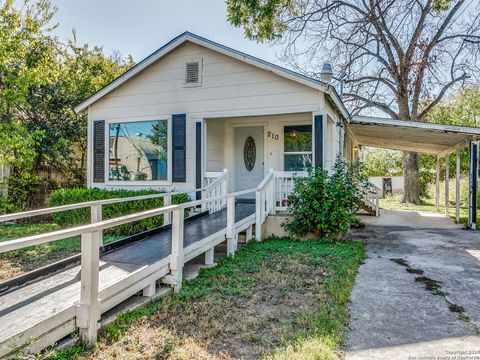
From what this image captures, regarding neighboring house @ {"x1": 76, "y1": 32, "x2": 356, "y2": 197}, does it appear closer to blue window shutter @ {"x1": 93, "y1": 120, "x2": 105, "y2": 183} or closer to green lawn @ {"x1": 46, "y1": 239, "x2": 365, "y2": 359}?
blue window shutter @ {"x1": 93, "y1": 120, "x2": 105, "y2": 183}

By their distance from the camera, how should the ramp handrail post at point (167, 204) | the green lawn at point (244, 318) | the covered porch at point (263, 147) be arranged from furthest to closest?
the covered porch at point (263, 147) → the ramp handrail post at point (167, 204) → the green lawn at point (244, 318)

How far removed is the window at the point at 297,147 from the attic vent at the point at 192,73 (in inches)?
101

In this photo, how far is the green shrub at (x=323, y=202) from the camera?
7.05m

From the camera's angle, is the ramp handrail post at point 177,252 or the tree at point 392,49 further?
the tree at point 392,49

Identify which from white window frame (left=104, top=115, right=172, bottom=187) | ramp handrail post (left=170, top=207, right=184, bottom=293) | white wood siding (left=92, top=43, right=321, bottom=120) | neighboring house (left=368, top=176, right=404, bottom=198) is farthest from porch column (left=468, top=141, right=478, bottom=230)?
neighboring house (left=368, top=176, right=404, bottom=198)

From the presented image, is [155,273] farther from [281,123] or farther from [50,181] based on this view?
[50,181]

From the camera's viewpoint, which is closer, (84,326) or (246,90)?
(84,326)

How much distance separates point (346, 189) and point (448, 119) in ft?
61.1

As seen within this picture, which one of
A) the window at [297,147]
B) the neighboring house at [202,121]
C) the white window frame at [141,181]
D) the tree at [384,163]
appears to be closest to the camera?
the neighboring house at [202,121]

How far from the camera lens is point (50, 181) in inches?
481

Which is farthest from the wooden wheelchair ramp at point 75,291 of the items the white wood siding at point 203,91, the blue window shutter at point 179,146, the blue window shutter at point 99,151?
the blue window shutter at point 99,151

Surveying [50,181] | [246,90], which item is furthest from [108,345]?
[50,181]

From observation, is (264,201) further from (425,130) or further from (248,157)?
(425,130)

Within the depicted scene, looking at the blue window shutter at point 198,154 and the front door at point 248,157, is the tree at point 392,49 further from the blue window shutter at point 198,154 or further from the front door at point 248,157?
the blue window shutter at point 198,154
